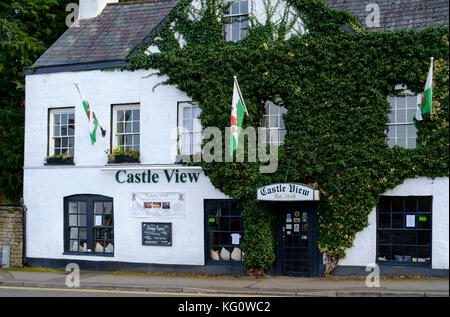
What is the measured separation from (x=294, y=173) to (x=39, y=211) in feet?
30.6

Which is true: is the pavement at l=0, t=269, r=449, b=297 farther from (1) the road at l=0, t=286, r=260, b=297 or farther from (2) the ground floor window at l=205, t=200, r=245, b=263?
(2) the ground floor window at l=205, t=200, r=245, b=263

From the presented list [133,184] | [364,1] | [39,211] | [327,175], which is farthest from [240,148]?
[39,211]

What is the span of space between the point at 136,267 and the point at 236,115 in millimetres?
6477

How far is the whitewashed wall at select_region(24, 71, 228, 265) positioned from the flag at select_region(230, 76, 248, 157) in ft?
9.07

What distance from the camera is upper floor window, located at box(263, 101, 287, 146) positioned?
17.6 metres

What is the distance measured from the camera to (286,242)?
1747cm

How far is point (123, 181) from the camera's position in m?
19.2

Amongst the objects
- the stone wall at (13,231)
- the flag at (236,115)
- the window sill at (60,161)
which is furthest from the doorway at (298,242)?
the stone wall at (13,231)

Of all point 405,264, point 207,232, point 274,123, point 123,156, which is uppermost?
point 274,123

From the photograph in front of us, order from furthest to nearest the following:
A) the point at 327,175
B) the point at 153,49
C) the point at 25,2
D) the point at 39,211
→ the point at 25,2 < the point at 39,211 < the point at 153,49 < the point at 327,175

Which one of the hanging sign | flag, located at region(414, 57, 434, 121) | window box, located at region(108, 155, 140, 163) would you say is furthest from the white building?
flag, located at region(414, 57, 434, 121)

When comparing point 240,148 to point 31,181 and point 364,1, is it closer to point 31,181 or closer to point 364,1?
point 364,1

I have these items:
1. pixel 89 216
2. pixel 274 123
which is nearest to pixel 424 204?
pixel 274 123

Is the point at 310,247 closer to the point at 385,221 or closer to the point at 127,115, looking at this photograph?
the point at 385,221
